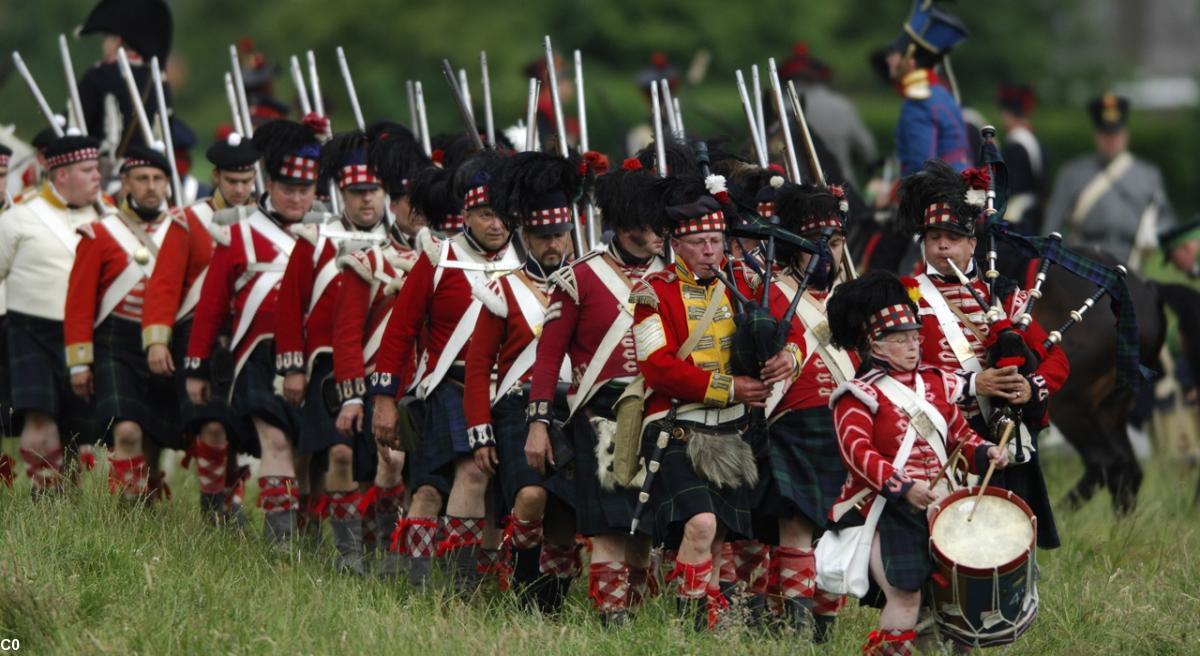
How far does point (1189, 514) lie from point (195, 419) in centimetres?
552

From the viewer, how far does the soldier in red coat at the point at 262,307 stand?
420 inches

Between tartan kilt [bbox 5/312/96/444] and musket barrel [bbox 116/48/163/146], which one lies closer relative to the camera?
tartan kilt [bbox 5/312/96/444]

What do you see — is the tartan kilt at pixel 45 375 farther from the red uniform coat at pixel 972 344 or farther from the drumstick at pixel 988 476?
the drumstick at pixel 988 476

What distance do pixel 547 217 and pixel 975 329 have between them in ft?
5.97

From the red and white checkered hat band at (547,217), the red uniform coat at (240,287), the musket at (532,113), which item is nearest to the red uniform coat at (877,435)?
the red and white checkered hat band at (547,217)

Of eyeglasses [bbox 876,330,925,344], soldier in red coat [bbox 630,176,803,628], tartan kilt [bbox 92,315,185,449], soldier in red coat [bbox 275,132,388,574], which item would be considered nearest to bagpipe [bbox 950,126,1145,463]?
eyeglasses [bbox 876,330,925,344]

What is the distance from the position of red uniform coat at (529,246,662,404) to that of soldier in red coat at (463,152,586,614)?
0.40m

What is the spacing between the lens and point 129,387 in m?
11.1

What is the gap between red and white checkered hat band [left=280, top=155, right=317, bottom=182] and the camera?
423 inches

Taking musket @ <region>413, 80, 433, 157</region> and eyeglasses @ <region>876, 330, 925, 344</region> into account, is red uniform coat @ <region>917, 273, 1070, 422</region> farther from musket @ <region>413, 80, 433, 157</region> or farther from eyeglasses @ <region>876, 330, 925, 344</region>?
musket @ <region>413, 80, 433, 157</region>

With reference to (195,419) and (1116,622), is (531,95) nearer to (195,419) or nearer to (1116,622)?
(195,419)

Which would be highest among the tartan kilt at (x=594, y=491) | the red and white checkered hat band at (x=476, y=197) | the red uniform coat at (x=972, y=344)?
the red and white checkered hat band at (x=476, y=197)

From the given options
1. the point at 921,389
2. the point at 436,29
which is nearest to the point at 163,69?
the point at 921,389

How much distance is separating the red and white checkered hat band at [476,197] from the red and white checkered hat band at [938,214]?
1.92m
